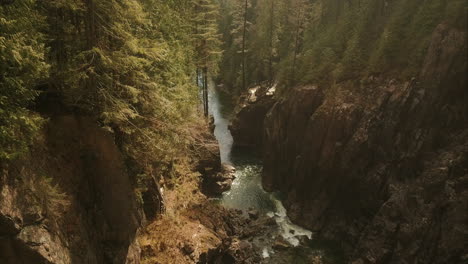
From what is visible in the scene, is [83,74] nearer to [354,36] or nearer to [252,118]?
[354,36]

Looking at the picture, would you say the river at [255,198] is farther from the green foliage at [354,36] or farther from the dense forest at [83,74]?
the dense forest at [83,74]

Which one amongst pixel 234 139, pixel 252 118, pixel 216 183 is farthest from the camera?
pixel 234 139

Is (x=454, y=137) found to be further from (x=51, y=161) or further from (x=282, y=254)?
(x=51, y=161)

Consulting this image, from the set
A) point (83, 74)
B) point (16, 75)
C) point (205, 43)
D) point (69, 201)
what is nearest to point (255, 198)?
point (205, 43)

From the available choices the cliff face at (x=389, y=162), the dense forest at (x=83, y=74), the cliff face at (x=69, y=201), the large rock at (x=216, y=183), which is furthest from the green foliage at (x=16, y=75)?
the large rock at (x=216, y=183)

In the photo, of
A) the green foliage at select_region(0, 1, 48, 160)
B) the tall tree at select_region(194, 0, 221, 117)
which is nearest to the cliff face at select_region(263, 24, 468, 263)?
the tall tree at select_region(194, 0, 221, 117)

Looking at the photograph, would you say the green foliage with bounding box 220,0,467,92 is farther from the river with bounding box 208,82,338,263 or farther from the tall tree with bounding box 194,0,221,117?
the river with bounding box 208,82,338,263
